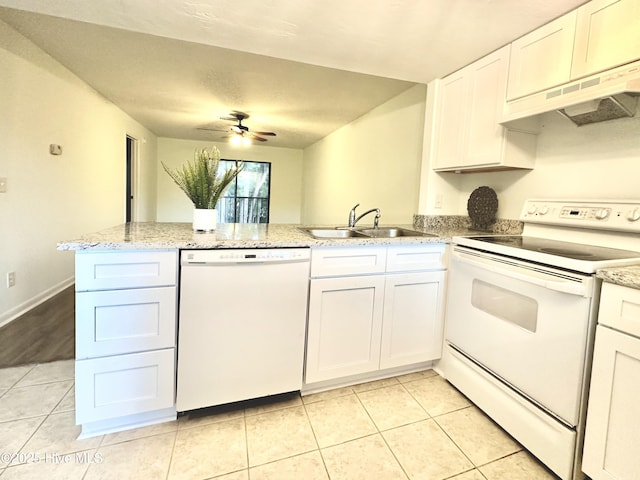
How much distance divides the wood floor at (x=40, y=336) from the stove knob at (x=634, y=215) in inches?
126

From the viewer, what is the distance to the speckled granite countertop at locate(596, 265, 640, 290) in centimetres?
104

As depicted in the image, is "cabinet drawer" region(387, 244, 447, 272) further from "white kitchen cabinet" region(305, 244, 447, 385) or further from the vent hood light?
the vent hood light

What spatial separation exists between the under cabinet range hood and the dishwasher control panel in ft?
4.69

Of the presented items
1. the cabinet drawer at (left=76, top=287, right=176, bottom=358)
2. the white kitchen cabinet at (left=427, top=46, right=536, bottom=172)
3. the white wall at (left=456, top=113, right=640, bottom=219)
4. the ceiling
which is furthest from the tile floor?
the ceiling

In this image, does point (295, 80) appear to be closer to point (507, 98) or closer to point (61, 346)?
point (507, 98)

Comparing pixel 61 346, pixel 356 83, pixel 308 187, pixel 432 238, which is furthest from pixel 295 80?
pixel 308 187

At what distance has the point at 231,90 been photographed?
11.8 ft

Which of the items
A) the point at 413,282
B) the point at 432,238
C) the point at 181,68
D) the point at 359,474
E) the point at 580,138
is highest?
the point at 181,68

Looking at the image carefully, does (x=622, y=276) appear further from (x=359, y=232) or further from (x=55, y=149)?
(x=55, y=149)

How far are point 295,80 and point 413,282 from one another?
8.13 ft

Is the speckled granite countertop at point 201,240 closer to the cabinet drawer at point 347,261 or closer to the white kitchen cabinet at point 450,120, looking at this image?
the cabinet drawer at point 347,261

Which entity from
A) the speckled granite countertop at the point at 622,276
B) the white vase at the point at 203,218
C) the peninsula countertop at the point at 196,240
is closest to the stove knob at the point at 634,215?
the speckled granite countertop at the point at 622,276

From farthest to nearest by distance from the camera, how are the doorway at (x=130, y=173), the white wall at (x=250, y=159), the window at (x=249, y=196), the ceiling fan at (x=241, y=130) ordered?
the window at (x=249, y=196), the white wall at (x=250, y=159), the doorway at (x=130, y=173), the ceiling fan at (x=241, y=130)

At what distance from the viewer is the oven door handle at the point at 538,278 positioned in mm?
1164
